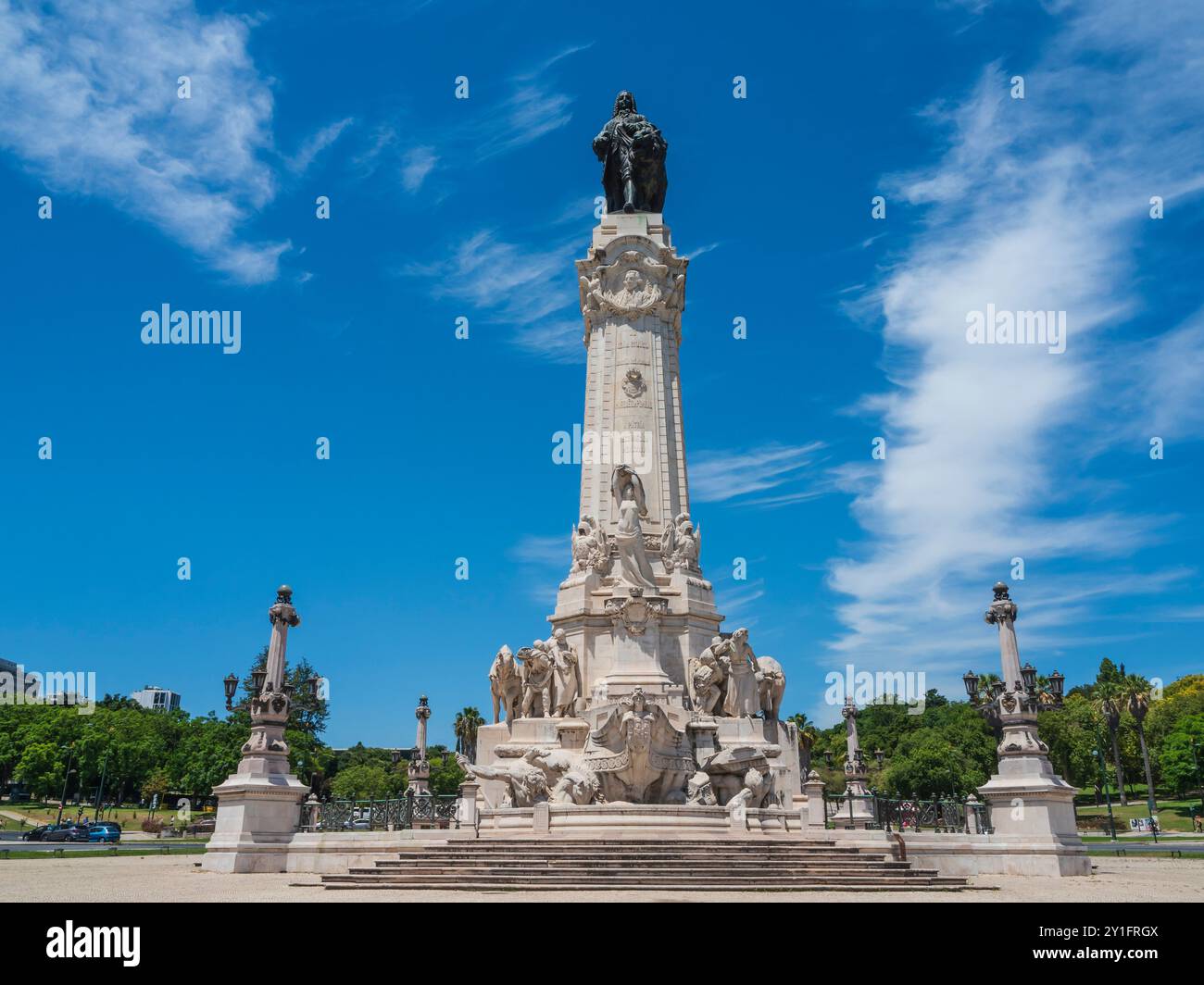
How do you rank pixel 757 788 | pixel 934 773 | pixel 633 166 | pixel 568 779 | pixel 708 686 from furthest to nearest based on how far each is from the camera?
1. pixel 934 773
2. pixel 633 166
3. pixel 708 686
4. pixel 757 788
5. pixel 568 779

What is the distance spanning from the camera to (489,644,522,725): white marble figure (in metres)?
26.4

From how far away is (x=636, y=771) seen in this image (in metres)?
21.5

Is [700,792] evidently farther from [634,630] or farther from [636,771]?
[634,630]

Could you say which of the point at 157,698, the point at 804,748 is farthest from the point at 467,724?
the point at 157,698

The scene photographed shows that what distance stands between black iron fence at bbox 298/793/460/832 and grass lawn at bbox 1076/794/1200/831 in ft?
151

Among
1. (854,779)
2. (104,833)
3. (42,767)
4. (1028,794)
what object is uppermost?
(1028,794)

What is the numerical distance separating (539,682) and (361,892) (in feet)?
35.8

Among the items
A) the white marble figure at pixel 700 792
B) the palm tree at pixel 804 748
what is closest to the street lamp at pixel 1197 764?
the palm tree at pixel 804 748

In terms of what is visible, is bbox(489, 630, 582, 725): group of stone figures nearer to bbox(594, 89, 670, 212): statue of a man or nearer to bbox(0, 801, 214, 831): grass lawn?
bbox(594, 89, 670, 212): statue of a man

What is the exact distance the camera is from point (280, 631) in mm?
25766

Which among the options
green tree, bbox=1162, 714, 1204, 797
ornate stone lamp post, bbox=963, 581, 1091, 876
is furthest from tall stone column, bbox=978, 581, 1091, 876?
green tree, bbox=1162, 714, 1204, 797

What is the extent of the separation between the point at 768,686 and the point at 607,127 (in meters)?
21.8

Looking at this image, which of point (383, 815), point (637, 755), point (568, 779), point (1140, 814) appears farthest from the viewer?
point (1140, 814)

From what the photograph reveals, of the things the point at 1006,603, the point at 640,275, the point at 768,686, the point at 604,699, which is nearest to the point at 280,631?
the point at 604,699
